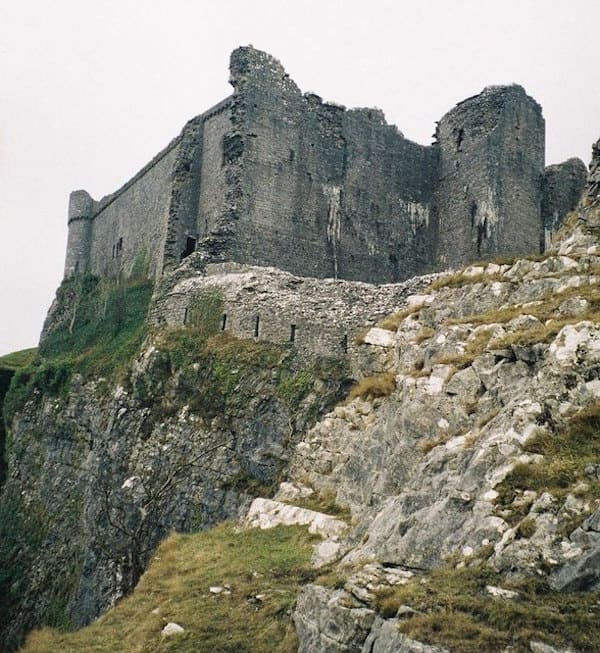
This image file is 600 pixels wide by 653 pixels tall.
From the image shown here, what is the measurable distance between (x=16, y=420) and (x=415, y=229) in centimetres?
1985

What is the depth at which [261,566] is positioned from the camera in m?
13.5

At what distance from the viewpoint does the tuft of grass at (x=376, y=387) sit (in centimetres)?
1766

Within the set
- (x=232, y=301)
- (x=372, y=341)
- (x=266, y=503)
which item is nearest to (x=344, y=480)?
(x=266, y=503)

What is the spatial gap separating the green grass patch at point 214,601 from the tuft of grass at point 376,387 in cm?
385

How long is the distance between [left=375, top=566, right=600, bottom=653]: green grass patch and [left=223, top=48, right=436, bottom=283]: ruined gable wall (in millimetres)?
21113

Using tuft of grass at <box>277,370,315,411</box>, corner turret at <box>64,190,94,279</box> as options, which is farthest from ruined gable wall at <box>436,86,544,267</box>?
corner turret at <box>64,190,94,279</box>

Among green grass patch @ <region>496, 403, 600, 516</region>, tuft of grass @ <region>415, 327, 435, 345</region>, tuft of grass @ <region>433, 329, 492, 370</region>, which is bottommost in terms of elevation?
green grass patch @ <region>496, 403, 600, 516</region>

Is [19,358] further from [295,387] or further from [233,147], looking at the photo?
[295,387]

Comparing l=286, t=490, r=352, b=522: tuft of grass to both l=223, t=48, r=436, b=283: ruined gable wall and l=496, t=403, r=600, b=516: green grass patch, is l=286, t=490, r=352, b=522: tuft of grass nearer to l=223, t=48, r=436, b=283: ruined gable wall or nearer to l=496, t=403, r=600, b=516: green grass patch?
l=496, t=403, r=600, b=516: green grass patch

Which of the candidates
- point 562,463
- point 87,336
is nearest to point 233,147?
point 87,336

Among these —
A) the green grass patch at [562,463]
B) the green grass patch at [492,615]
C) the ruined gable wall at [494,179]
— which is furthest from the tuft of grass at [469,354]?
the ruined gable wall at [494,179]

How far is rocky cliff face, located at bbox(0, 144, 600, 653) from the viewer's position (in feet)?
29.8

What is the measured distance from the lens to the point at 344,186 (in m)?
33.3

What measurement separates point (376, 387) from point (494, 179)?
17.9m
